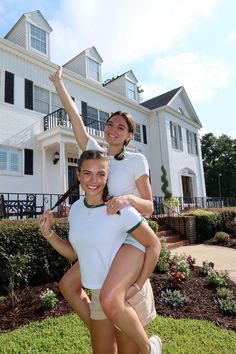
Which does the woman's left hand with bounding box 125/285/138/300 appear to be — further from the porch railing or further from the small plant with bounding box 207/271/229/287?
the porch railing

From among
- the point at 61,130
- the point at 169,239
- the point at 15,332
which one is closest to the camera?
the point at 15,332

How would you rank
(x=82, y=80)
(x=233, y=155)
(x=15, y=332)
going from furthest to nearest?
(x=233, y=155) → (x=82, y=80) → (x=15, y=332)

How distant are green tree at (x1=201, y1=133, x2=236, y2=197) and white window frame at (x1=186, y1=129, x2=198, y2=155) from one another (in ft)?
62.0

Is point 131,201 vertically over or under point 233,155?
under

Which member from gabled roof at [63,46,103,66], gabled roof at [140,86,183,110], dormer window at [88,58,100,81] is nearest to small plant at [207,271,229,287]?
dormer window at [88,58,100,81]

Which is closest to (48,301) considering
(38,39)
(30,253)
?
(30,253)

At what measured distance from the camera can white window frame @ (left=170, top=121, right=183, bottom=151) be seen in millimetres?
20969

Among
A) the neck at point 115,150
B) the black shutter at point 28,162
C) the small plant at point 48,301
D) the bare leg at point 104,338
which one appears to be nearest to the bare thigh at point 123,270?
the bare leg at point 104,338

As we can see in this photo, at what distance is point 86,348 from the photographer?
311cm

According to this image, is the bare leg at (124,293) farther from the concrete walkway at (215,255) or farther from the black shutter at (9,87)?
the black shutter at (9,87)

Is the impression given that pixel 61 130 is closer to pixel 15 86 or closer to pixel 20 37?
pixel 15 86

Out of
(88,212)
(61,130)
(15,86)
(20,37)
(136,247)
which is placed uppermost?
(20,37)

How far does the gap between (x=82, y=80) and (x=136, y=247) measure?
14661 millimetres

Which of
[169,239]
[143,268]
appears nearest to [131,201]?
[143,268]
